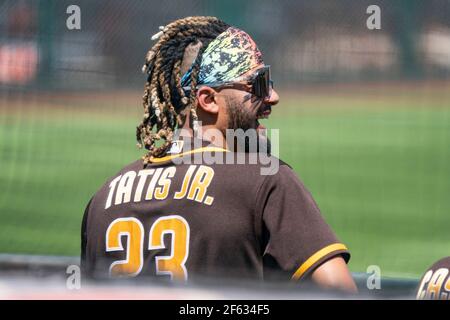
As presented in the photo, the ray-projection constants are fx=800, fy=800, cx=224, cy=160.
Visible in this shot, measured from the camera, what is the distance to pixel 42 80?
3.58 m

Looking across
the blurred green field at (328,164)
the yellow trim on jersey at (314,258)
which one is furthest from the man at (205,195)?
the blurred green field at (328,164)

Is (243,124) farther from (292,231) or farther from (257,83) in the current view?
(292,231)

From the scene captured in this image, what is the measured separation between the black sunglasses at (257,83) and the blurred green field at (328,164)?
1593mm

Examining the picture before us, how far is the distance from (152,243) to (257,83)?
1.64 ft

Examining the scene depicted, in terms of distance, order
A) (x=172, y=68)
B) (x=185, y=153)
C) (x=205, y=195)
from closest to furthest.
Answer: (x=205, y=195) < (x=185, y=153) < (x=172, y=68)

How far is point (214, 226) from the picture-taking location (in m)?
1.87

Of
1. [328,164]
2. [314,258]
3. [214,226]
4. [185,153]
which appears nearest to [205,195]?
[214,226]

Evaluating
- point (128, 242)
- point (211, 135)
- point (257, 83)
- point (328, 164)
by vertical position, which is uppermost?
point (257, 83)

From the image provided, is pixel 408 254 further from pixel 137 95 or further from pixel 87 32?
pixel 87 32

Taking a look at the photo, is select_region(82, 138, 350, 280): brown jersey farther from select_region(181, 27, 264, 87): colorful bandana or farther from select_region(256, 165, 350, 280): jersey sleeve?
select_region(181, 27, 264, 87): colorful bandana

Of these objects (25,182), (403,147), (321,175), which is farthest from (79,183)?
(403,147)

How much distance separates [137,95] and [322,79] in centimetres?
88

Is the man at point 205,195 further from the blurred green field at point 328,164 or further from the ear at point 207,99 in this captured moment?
the blurred green field at point 328,164

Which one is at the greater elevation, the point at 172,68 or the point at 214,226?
the point at 172,68
